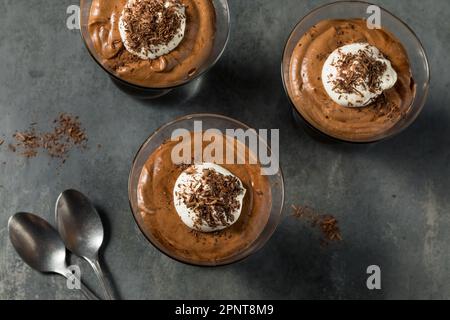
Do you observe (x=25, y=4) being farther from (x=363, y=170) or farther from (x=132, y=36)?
(x=363, y=170)

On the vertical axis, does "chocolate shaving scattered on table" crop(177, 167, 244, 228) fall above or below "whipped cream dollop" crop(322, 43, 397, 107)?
below

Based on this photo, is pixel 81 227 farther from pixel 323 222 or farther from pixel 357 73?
pixel 357 73

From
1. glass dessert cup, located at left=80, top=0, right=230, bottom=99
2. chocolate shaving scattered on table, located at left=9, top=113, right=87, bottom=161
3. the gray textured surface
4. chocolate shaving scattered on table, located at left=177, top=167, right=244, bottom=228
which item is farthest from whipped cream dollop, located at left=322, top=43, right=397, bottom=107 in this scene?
chocolate shaving scattered on table, located at left=9, top=113, right=87, bottom=161

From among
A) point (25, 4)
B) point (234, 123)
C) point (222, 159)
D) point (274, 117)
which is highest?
point (25, 4)

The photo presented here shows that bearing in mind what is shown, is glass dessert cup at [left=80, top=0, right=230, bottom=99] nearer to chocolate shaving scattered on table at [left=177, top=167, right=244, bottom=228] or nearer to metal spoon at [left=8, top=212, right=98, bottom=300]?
chocolate shaving scattered on table at [left=177, top=167, right=244, bottom=228]

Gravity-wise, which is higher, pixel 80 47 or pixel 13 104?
pixel 80 47

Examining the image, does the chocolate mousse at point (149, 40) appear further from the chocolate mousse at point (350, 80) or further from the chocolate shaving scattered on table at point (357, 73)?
the chocolate shaving scattered on table at point (357, 73)
